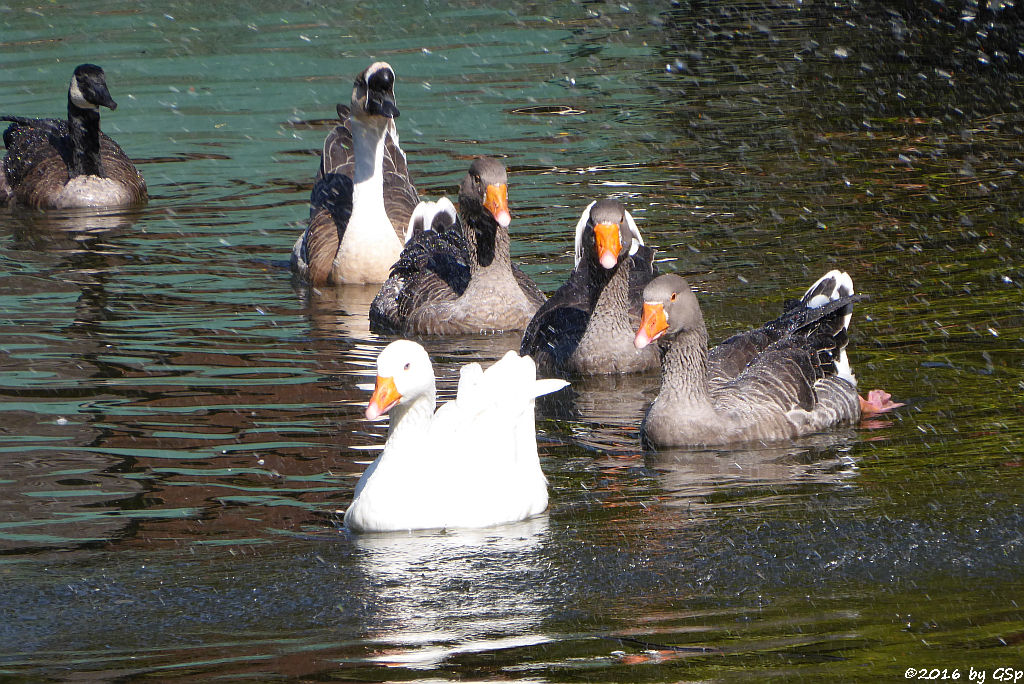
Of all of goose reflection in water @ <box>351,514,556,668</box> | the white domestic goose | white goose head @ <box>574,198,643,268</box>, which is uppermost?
white goose head @ <box>574,198,643,268</box>

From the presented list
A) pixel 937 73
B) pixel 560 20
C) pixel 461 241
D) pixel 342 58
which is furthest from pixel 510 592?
pixel 560 20

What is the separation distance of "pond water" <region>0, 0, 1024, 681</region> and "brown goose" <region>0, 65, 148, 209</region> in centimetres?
41

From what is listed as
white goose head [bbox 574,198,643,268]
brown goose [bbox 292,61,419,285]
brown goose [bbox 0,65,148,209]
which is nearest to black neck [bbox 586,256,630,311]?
white goose head [bbox 574,198,643,268]

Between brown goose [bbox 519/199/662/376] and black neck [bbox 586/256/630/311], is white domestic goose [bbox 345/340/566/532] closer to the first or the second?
brown goose [bbox 519/199/662/376]

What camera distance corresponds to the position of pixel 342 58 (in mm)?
26156

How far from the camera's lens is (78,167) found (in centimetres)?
1875

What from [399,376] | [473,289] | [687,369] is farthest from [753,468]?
[473,289]

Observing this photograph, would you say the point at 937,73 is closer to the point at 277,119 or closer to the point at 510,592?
the point at 277,119

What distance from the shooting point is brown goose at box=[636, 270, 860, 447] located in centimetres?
985

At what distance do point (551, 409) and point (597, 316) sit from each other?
1.31 m

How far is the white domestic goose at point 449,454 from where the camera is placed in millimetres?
8289

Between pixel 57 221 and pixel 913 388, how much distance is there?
11207mm

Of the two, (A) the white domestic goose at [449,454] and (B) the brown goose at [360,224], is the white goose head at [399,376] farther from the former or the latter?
(B) the brown goose at [360,224]

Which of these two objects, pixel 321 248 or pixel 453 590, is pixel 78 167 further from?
pixel 453 590
